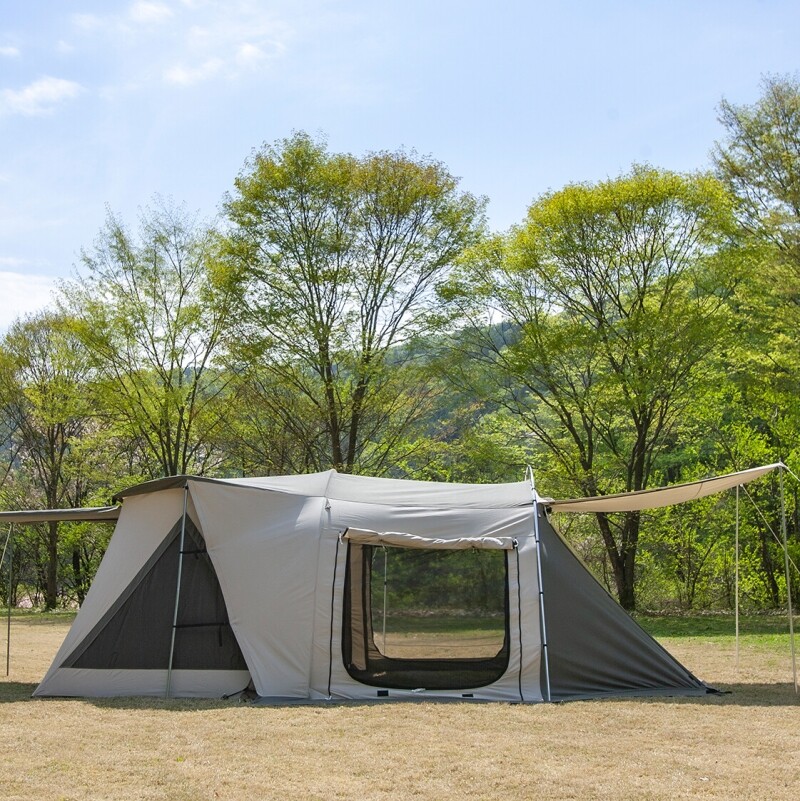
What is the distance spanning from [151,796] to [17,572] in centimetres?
2717

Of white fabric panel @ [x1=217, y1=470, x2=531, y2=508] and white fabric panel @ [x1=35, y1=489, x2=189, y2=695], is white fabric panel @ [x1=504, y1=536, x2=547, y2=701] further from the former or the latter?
white fabric panel @ [x1=35, y1=489, x2=189, y2=695]

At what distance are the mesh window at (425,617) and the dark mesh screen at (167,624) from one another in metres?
1.05

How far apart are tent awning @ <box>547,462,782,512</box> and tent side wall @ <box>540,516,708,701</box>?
52 centimetres

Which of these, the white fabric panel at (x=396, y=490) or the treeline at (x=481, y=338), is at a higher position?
the treeline at (x=481, y=338)

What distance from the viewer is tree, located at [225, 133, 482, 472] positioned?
18609 mm

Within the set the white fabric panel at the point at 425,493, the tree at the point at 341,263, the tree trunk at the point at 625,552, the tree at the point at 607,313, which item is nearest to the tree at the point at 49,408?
the tree at the point at 341,263

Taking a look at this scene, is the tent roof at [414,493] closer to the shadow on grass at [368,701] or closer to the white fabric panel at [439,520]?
the white fabric panel at [439,520]

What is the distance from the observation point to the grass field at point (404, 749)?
174 inches

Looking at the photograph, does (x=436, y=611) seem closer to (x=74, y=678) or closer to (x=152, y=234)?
(x=74, y=678)

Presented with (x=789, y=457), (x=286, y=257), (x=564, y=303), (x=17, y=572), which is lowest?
(x=17, y=572)

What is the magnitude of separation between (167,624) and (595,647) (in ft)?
11.5

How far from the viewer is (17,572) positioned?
28.9 m

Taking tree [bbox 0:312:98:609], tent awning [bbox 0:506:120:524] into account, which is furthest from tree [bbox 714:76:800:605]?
tree [bbox 0:312:98:609]

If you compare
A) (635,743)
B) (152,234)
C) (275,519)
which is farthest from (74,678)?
(152,234)
